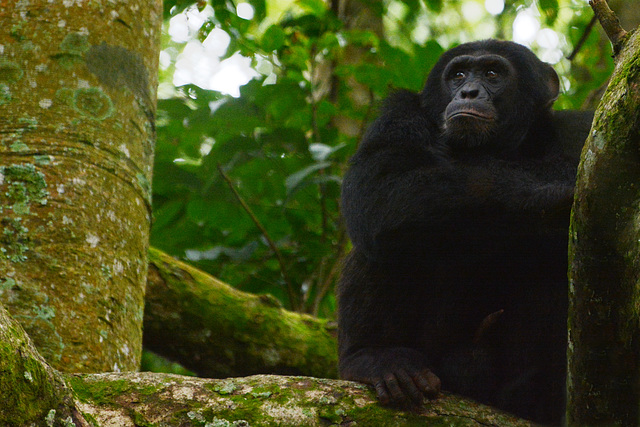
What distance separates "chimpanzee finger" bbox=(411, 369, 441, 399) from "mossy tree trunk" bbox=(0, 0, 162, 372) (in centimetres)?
134

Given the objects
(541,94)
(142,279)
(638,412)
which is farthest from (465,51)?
(638,412)

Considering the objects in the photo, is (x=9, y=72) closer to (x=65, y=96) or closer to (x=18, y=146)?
(x=65, y=96)

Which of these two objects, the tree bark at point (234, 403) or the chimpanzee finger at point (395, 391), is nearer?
the tree bark at point (234, 403)

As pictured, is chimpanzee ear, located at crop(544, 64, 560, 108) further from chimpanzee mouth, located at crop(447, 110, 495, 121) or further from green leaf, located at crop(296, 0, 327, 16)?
green leaf, located at crop(296, 0, 327, 16)

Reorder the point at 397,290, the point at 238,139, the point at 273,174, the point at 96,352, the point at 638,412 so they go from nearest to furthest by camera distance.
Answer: the point at 638,412
the point at 96,352
the point at 397,290
the point at 238,139
the point at 273,174

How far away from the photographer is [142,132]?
3.80 m

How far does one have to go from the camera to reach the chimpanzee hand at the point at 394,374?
9.84 ft

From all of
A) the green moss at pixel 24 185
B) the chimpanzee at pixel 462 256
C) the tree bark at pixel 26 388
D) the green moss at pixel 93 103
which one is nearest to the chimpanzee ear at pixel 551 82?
the chimpanzee at pixel 462 256

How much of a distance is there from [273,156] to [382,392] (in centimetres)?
329

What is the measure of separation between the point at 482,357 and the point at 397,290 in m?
0.54

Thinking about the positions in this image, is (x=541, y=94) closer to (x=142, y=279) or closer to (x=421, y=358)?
(x=421, y=358)

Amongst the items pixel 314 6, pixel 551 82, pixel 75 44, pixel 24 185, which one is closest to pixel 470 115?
pixel 551 82

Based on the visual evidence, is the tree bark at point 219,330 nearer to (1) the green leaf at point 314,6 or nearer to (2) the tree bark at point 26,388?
(1) the green leaf at point 314,6

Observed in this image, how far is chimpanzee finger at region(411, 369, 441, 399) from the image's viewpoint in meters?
3.14
